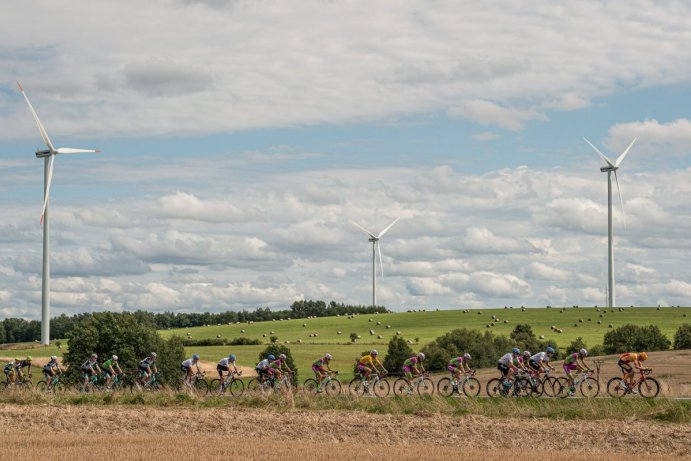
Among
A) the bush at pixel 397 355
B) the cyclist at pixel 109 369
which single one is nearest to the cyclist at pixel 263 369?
the cyclist at pixel 109 369

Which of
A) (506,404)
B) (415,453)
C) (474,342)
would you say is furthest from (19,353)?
(415,453)

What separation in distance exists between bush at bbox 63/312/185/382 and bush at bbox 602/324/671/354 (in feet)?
126

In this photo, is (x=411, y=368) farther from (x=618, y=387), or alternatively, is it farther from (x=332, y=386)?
(x=618, y=387)

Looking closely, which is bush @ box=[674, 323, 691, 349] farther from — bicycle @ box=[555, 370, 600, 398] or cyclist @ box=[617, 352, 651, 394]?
cyclist @ box=[617, 352, 651, 394]

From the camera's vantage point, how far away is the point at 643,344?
86625 millimetres

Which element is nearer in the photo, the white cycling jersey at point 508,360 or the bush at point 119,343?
the white cycling jersey at point 508,360

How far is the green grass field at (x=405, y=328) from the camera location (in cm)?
10025

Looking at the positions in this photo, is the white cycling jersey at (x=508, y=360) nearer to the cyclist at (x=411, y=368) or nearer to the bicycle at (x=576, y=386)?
the bicycle at (x=576, y=386)

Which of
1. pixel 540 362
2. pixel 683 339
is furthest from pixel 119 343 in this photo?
pixel 683 339

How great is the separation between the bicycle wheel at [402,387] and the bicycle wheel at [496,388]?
3287 mm

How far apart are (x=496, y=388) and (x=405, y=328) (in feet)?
298

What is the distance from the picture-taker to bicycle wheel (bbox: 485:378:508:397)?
1645 inches

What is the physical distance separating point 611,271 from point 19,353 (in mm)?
Answer: 66670

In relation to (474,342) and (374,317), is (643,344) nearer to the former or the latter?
(474,342)
